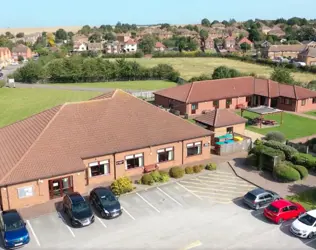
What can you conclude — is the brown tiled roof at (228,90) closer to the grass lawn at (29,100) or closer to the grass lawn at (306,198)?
the grass lawn at (29,100)

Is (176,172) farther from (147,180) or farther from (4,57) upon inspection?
(4,57)

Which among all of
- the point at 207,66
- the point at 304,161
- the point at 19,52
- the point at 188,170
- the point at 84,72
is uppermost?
the point at 19,52

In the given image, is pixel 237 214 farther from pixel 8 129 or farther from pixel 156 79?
pixel 156 79

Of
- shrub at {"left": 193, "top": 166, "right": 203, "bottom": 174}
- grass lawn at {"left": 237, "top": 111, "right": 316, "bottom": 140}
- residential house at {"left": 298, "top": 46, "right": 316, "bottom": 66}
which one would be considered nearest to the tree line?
grass lawn at {"left": 237, "top": 111, "right": 316, "bottom": 140}

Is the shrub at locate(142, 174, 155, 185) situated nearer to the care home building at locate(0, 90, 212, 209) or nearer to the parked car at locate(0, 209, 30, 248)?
the care home building at locate(0, 90, 212, 209)

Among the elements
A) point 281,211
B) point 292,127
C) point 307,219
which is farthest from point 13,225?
point 292,127

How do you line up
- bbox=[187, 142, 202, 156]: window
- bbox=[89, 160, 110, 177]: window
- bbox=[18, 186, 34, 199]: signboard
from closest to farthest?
bbox=[18, 186, 34, 199]: signboard
bbox=[89, 160, 110, 177]: window
bbox=[187, 142, 202, 156]: window
